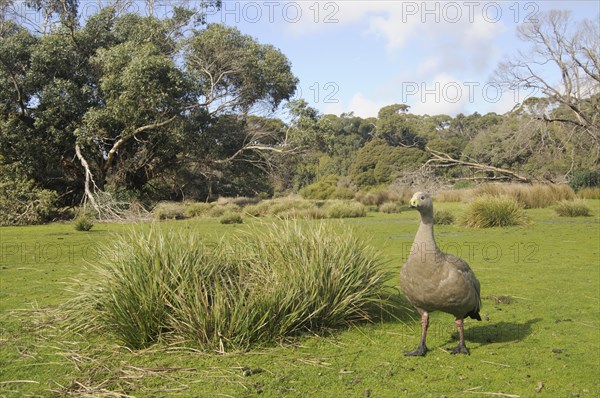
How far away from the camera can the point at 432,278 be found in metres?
5.00

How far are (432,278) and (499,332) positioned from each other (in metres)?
1.56

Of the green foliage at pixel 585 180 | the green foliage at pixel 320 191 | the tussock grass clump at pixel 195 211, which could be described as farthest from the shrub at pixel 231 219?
the green foliage at pixel 585 180

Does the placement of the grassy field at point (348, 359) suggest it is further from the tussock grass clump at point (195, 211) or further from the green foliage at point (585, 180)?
the green foliage at point (585, 180)

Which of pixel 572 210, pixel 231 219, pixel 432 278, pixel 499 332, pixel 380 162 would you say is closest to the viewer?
pixel 432 278

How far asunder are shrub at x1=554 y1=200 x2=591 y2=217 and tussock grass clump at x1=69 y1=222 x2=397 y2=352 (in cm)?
1538

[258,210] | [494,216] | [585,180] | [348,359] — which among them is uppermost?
[585,180]

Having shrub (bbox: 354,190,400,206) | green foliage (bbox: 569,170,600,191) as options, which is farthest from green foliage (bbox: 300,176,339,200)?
green foliage (bbox: 569,170,600,191)

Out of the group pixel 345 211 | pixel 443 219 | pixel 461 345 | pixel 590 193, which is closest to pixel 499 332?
pixel 461 345

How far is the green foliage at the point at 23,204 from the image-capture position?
2002cm

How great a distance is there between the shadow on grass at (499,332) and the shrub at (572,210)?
1485 cm

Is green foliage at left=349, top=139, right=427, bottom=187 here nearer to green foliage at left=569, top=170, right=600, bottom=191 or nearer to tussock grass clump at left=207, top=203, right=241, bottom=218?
green foliage at left=569, top=170, right=600, bottom=191

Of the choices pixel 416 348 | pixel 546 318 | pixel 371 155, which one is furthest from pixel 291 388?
pixel 371 155

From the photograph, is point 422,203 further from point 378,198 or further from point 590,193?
point 590,193

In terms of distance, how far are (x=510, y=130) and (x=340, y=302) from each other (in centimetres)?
2280
